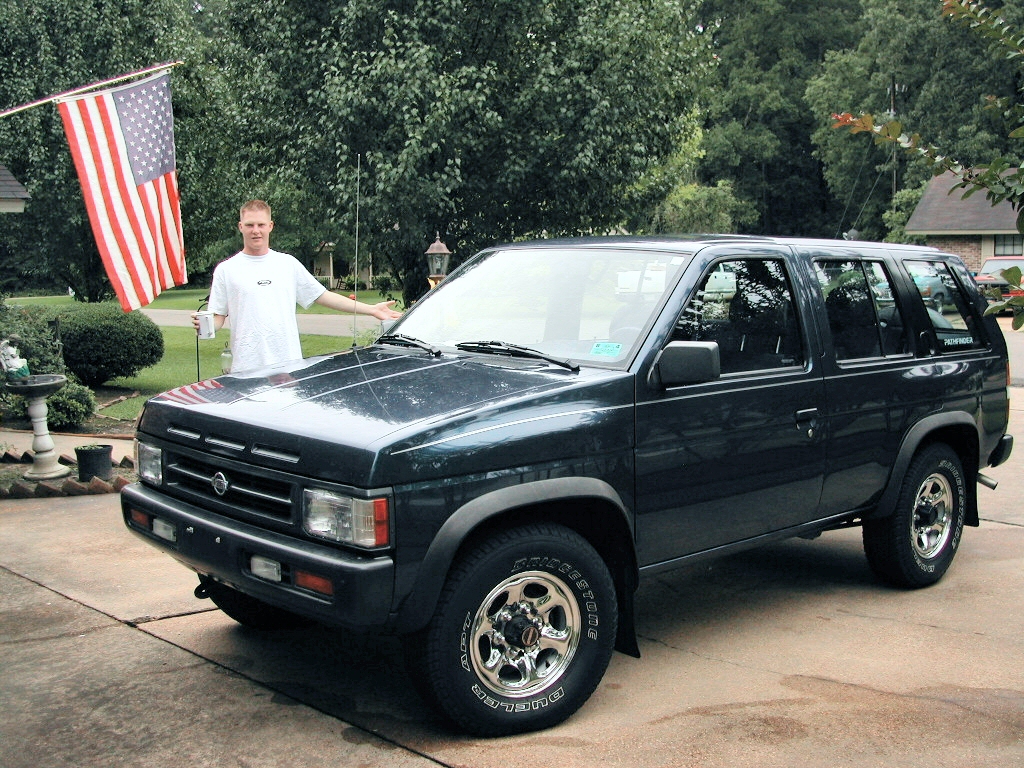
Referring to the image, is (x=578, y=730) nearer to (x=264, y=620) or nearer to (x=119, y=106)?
(x=264, y=620)

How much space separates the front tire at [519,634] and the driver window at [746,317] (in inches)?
45.3

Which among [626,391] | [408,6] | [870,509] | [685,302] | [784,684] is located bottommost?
[784,684]

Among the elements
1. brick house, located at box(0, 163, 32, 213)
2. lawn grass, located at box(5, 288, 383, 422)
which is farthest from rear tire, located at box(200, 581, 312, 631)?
brick house, located at box(0, 163, 32, 213)

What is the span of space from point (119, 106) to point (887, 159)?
183ft

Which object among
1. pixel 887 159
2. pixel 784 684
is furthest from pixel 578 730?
pixel 887 159

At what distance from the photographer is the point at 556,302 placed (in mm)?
4793

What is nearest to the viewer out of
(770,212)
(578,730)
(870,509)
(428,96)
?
(578,730)

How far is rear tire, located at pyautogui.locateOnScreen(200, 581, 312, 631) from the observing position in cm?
484

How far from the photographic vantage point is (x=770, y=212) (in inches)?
2761

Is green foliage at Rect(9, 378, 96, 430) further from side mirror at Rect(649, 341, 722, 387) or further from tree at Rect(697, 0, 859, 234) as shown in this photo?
tree at Rect(697, 0, 859, 234)

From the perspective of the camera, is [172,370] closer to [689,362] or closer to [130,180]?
[130,180]

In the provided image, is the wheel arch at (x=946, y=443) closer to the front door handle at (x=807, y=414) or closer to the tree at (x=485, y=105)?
the front door handle at (x=807, y=414)

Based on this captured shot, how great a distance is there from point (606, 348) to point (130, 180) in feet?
18.4

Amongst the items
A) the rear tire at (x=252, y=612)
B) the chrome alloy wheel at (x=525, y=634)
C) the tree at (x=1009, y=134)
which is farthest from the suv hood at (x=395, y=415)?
the tree at (x=1009, y=134)
